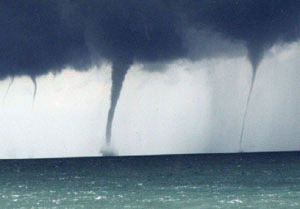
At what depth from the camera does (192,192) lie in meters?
71.7

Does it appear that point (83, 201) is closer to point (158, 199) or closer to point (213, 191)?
point (158, 199)

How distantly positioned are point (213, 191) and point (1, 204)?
25.1m

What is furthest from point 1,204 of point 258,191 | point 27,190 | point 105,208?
point 258,191

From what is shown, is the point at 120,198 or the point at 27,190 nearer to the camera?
the point at 120,198

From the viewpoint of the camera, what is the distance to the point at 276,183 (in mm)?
85062

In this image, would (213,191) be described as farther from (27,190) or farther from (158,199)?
(27,190)

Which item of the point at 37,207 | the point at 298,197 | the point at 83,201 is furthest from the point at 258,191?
the point at 37,207

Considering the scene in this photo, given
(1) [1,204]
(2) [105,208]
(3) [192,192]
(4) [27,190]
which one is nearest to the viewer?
(2) [105,208]

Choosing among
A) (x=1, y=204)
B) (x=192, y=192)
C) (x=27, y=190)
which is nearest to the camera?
(x=1, y=204)

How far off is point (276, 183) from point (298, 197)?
2306cm

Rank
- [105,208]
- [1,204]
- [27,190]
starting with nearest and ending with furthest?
[105,208] → [1,204] → [27,190]

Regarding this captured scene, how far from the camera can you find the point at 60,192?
75.8 meters

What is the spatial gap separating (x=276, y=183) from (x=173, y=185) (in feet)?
47.2

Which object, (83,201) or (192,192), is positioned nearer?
(83,201)
